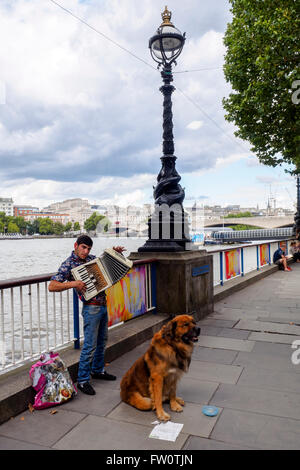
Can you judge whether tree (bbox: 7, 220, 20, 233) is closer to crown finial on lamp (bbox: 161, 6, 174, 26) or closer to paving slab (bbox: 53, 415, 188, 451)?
crown finial on lamp (bbox: 161, 6, 174, 26)

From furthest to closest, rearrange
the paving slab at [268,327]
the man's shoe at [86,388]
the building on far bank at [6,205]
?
the building on far bank at [6,205] → the paving slab at [268,327] → the man's shoe at [86,388]

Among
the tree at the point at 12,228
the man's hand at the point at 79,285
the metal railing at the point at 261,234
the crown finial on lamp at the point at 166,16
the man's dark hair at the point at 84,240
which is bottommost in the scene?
the metal railing at the point at 261,234

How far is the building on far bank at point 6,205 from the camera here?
191 meters

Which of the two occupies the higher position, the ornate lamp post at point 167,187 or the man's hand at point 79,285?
the ornate lamp post at point 167,187

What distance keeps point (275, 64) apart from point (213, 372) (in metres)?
10.2

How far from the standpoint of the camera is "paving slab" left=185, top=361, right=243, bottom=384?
4.22 meters

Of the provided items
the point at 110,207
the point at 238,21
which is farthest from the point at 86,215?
the point at 238,21

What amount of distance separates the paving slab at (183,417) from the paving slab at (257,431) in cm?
9

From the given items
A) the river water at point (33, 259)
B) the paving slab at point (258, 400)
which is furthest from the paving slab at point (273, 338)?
the river water at point (33, 259)

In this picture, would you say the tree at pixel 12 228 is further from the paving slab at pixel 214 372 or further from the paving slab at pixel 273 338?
the paving slab at pixel 214 372

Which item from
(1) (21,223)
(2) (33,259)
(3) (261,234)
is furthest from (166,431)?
(1) (21,223)

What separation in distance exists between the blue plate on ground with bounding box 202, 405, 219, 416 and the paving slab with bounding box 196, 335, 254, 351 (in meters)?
1.92

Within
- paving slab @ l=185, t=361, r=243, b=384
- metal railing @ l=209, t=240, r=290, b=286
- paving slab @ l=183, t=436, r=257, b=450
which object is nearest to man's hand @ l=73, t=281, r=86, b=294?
paving slab @ l=183, t=436, r=257, b=450
